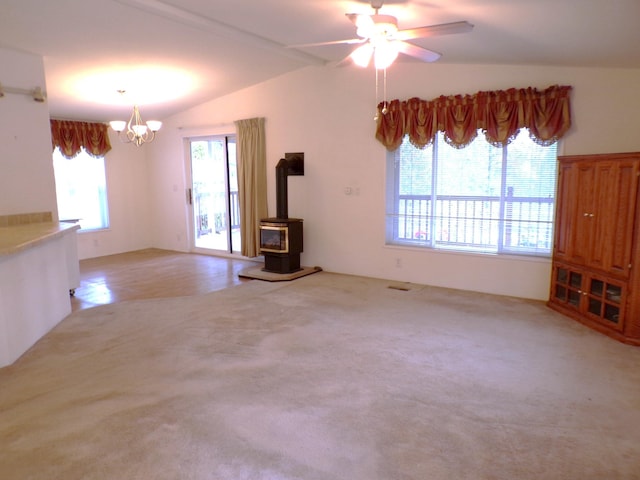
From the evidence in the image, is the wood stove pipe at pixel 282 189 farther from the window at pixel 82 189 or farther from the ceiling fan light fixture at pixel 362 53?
the window at pixel 82 189

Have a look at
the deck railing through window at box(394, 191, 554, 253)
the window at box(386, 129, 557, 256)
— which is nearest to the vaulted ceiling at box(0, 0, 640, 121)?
the window at box(386, 129, 557, 256)

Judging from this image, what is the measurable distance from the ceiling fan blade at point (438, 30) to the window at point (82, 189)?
6025mm

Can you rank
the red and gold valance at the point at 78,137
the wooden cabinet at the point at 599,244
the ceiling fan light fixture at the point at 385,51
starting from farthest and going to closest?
the red and gold valance at the point at 78,137, the wooden cabinet at the point at 599,244, the ceiling fan light fixture at the point at 385,51

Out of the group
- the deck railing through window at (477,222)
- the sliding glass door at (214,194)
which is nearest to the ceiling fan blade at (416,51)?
the deck railing through window at (477,222)

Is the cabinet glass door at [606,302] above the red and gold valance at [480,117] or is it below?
below

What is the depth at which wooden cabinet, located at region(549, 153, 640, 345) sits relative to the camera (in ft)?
11.4

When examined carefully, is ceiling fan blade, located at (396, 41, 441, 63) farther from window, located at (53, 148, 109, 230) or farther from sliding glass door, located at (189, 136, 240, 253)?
window, located at (53, 148, 109, 230)

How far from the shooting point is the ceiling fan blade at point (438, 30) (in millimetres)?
2652

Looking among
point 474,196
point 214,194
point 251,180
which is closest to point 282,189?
point 251,180

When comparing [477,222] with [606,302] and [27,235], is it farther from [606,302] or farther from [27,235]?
[27,235]

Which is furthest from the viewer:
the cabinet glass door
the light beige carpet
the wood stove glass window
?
the wood stove glass window

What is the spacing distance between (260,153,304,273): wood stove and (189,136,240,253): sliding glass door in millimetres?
1374

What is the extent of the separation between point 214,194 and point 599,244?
5.62 meters

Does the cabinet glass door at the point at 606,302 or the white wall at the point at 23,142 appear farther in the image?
the white wall at the point at 23,142
